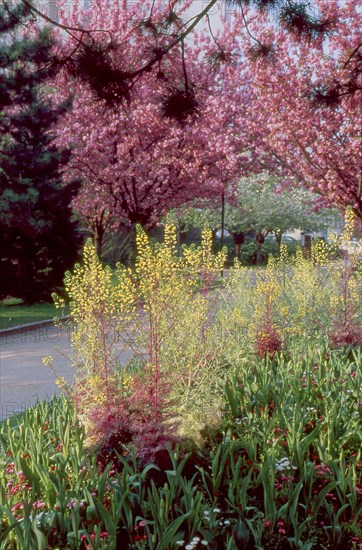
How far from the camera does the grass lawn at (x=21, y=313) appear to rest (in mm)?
15273

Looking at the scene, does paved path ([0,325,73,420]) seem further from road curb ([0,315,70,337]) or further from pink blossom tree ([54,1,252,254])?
pink blossom tree ([54,1,252,254])

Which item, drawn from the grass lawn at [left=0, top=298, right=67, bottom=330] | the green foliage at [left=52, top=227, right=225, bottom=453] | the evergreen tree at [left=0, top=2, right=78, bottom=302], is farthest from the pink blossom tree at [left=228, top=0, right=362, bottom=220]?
the green foliage at [left=52, top=227, right=225, bottom=453]

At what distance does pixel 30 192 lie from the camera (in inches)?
636

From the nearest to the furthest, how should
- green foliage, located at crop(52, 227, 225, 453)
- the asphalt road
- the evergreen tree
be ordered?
green foliage, located at crop(52, 227, 225, 453), the asphalt road, the evergreen tree

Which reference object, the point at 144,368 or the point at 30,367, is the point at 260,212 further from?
the point at 144,368

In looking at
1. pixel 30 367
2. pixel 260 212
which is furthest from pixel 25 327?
pixel 260 212

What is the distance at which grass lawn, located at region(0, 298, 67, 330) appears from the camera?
1527 cm

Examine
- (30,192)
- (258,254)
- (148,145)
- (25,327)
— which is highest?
(148,145)

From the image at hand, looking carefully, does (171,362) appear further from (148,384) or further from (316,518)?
(316,518)

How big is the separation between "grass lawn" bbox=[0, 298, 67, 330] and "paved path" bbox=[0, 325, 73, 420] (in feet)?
3.59

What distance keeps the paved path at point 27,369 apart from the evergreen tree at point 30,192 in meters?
3.75

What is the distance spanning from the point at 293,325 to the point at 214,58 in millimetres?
3831

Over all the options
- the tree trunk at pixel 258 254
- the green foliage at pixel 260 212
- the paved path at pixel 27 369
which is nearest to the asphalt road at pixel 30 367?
the paved path at pixel 27 369

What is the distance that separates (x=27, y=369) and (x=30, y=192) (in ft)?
24.7
